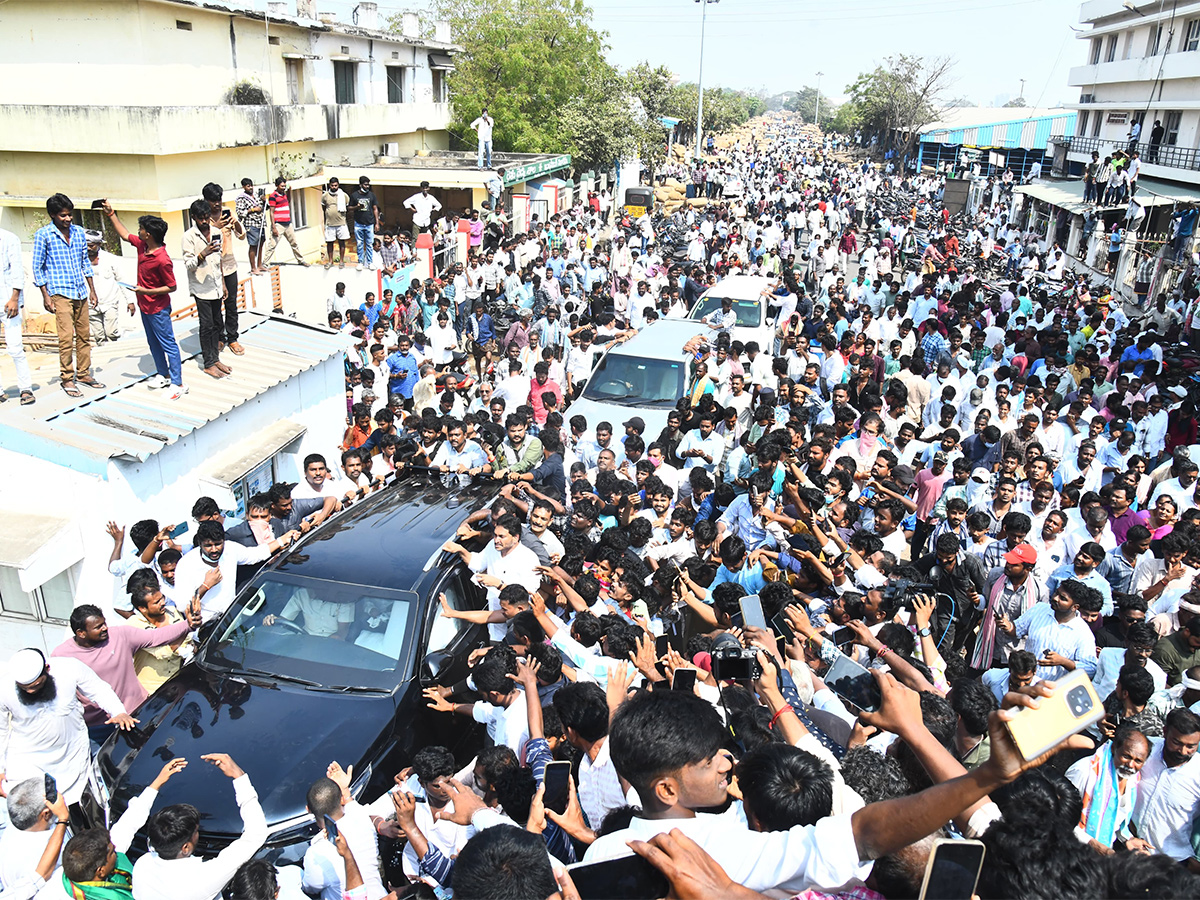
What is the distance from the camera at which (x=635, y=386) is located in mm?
10219

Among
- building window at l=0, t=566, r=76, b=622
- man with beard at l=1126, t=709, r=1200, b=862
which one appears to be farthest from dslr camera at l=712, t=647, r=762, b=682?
building window at l=0, t=566, r=76, b=622

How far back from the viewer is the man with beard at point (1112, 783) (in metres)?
3.76

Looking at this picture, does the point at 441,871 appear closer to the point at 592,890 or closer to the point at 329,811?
the point at 329,811

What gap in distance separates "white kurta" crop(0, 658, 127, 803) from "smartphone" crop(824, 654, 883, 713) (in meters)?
3.76

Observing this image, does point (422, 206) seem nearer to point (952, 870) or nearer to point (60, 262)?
point (60, 262)

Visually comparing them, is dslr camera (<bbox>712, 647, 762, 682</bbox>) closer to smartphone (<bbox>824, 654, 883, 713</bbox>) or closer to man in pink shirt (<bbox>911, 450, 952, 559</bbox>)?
smartphone (<bbox>824, 654, 883, 713</bbox>)

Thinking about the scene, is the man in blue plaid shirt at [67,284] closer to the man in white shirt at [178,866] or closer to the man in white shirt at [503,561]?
the man in white shirt at [503,561]

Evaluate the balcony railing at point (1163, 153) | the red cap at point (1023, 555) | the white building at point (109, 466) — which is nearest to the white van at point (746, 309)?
the white building at point (109, 466)

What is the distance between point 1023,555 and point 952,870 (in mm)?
4001

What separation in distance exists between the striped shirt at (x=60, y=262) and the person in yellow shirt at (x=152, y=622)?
9.57ft

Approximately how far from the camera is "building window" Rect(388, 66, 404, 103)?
27.7 meters

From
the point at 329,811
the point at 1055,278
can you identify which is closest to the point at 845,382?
the point at 329,811

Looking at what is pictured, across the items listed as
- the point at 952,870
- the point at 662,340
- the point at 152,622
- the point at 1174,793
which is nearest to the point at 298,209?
the point at 662,340

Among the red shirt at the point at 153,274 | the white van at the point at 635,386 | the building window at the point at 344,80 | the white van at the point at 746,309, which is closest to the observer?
the red shirt at the point at 153,274
